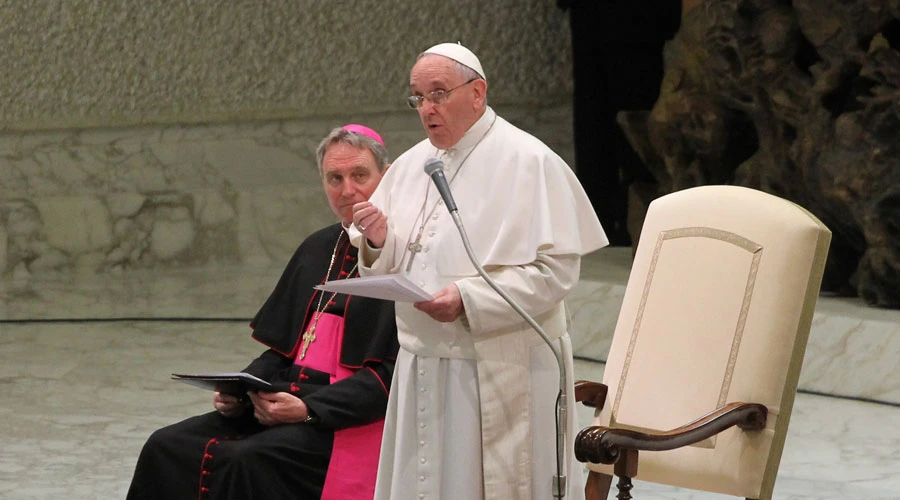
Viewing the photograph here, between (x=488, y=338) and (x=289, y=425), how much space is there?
0.83 meters

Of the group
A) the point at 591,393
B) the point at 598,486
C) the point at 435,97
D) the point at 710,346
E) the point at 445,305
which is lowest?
the point at 598,486

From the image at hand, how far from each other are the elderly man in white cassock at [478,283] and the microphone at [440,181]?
0.39 metres

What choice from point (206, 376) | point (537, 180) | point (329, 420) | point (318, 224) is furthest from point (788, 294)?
point (318, 224)

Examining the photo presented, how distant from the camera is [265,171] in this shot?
9766 millimetres

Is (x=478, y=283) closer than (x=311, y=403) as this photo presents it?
Yes

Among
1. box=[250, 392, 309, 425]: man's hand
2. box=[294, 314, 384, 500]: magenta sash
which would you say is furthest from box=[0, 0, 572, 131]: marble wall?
box=[250, 392, 309, 425]: man's hand

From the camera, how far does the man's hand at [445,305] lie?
9.88ft

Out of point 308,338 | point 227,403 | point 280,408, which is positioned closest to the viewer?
point 280,408

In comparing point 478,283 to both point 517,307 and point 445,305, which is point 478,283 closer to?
point 445,305

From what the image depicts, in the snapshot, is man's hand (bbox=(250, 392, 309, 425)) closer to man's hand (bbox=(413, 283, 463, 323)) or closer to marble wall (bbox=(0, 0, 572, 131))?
man's hand (bbox=(413, 283, 463, 323))

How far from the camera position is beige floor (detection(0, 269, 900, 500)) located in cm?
493

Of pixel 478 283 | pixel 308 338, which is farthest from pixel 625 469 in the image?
pixel 308 338

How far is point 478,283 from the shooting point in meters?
3.07

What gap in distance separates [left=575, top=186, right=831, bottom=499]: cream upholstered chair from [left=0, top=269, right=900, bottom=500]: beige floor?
1.32m
